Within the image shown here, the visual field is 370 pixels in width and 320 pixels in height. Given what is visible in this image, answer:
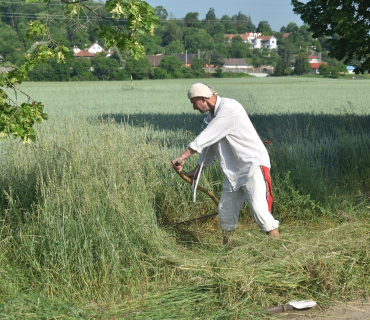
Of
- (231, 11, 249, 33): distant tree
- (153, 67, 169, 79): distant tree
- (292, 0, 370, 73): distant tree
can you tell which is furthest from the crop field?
(231, 11, 249, 33): distant tree

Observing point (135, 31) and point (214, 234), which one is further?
point (214, 234)

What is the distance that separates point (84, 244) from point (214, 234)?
1826mm

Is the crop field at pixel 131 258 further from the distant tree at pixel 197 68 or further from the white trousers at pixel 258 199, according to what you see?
the distant tree at pixel 197 68

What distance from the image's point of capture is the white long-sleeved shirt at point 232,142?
3.93 meters

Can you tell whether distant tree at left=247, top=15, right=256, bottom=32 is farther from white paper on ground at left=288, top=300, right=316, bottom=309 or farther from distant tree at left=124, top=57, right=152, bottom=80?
white paper on ground at left=288, top=300, right=316, bottom=309

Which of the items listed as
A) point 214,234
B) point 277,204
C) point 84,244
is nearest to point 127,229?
point 84,244

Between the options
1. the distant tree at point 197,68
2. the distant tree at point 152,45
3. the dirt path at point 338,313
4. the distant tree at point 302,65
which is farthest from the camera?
the distant tree at point 302,65

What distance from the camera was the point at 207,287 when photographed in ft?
11.3

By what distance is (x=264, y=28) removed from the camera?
589 feet

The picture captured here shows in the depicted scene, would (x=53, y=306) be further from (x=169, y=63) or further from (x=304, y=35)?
(x=304, y=35)

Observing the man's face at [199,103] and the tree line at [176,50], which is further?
the tree line at [176,50]

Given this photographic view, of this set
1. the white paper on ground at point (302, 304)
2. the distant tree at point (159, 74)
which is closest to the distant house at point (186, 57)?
the distant tree at point (159, 74)

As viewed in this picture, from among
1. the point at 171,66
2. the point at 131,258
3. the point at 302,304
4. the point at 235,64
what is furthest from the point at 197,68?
the point at 302,304

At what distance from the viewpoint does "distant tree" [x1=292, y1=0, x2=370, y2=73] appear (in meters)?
8.90
